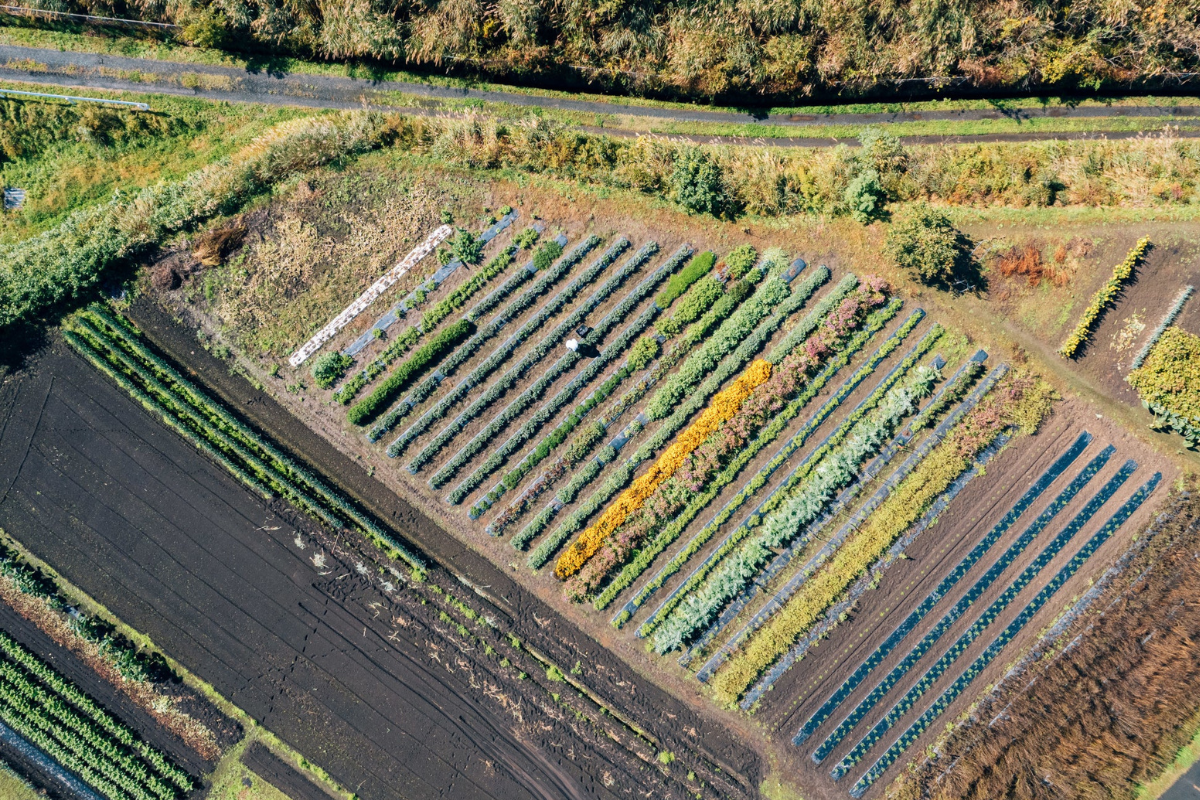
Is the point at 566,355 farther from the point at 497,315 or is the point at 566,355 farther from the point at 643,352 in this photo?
the point at 497,315

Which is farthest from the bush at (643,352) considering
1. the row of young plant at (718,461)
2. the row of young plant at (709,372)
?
the row of young plant at (718,461)

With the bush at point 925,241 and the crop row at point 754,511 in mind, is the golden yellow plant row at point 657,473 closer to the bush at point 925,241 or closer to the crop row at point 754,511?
the crop row at point 754,511

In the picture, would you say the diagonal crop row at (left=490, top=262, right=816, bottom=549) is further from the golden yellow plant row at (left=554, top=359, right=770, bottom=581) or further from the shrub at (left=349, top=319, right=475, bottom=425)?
the shrub at (left=349, top=319, right=475, bottom=425)

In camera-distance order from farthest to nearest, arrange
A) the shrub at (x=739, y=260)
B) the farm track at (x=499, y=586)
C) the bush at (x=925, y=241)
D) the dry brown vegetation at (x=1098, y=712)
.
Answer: the shrub at (x=739, y=260)
the farm track at (x=499, y=586)
the bush at (x=925, y=241)
the dry brown vegetation at (x=1098, y=712)

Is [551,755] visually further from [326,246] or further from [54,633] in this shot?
[326,246]

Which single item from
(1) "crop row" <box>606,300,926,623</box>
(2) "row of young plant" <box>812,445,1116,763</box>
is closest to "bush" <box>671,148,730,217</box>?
(1) "crop row" <box>606,300,926,623</box>

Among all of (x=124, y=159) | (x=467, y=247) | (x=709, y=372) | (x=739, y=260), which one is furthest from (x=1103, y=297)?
(x=124, y=159)
